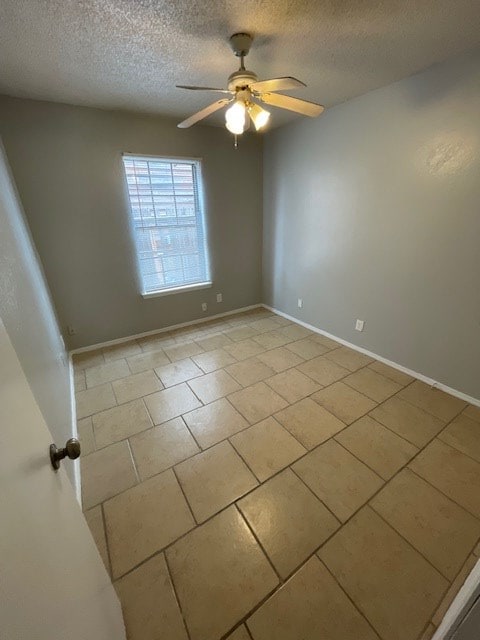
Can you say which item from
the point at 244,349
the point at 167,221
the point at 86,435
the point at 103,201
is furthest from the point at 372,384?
the point at 103,201

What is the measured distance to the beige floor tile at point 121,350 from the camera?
297cm

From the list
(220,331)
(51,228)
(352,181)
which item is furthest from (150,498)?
(352,181)

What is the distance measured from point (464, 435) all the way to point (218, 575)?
1.83 m

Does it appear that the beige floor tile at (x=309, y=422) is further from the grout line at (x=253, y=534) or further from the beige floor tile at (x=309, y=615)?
the beige floor tile at (x=309, y=615)

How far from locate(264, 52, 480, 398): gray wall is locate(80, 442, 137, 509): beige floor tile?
97.9 inches

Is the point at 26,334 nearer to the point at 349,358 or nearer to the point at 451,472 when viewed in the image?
the point at 451,472

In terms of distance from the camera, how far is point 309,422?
6.58ft

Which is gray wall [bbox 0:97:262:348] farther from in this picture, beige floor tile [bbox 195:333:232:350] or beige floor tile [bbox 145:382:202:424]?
beige floor tile [bbox 145:382:202:424]

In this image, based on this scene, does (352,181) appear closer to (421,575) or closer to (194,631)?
(421,575)

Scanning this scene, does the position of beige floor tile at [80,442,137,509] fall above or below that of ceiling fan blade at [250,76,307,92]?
below

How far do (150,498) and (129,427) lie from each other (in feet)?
2.05

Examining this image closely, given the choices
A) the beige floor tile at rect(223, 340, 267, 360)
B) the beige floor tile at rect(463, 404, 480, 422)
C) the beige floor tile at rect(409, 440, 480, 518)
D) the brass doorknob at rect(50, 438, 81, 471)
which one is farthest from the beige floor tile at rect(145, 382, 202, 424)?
the beige floor tile at rect(463, 404, 480, 422)

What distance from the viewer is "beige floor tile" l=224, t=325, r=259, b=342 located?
3.33 m

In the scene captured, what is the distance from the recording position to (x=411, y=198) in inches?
87.5
